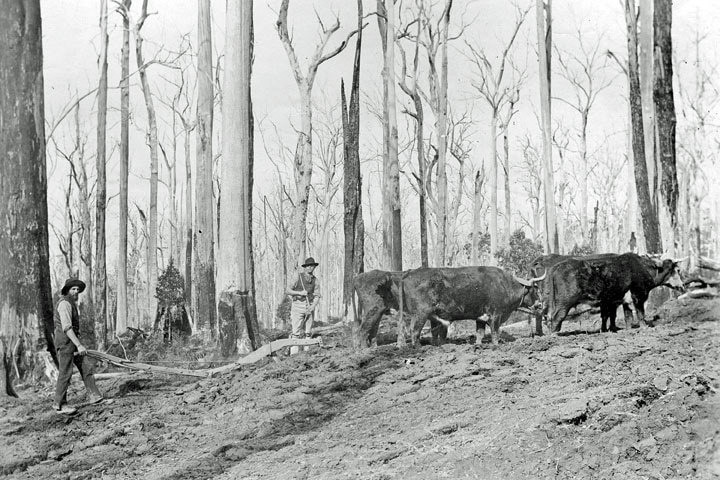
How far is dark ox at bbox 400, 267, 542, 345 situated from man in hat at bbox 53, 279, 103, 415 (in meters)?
5.67

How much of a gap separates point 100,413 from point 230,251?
4.51m

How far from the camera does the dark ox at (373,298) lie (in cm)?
1294

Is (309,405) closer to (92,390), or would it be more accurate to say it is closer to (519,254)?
(92,390)

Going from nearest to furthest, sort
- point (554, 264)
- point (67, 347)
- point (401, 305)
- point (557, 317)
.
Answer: point (67, 347), point (401, 305), point (557, 317), point (554, 264)

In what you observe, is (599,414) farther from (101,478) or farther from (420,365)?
(101,478)

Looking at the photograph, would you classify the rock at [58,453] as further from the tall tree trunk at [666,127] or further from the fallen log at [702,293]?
the tall tree trunk at [666,127]

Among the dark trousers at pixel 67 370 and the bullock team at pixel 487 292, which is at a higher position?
the bullock team at pixel 487 292

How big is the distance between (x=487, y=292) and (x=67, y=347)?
24.5 feet

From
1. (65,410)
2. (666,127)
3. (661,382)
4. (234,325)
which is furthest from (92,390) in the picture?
(666,127)

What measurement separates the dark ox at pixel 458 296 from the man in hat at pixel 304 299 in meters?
1.67

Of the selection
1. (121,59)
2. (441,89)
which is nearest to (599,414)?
(441,89)

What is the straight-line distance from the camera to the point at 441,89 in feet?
94.6

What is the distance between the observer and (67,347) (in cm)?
934

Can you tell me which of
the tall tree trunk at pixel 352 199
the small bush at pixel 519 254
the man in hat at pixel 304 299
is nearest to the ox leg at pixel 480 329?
the man in hat at pixel 304 299
